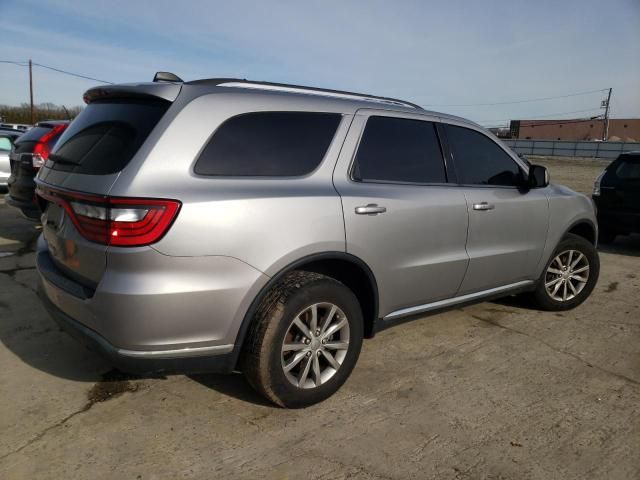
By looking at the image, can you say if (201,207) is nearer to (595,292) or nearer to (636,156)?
(595,292)

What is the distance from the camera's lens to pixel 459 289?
359 centimetres

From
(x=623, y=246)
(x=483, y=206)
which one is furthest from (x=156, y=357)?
(x=623, y=246)

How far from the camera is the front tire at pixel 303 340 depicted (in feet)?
8.25

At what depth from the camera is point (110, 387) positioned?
117 inches

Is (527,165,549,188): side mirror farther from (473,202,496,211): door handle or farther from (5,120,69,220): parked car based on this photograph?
(5,120,69,220): parked car

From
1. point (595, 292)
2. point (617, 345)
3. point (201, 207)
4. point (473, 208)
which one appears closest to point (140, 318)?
point (201, 207)

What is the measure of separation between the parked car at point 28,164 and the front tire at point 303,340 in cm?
461

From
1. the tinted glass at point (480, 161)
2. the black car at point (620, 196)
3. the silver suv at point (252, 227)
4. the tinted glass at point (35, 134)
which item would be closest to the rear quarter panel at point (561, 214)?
the tinted glass at point (480, 161)

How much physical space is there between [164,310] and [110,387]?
1.12m

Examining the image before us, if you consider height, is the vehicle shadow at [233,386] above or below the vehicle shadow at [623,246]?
below

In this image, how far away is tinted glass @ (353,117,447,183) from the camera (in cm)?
302

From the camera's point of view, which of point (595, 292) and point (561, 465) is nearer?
point (561, 465)

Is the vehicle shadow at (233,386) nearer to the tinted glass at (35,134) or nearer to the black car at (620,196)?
the tinted glass at (35,134)

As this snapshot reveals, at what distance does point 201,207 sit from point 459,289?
2146 millimetres
